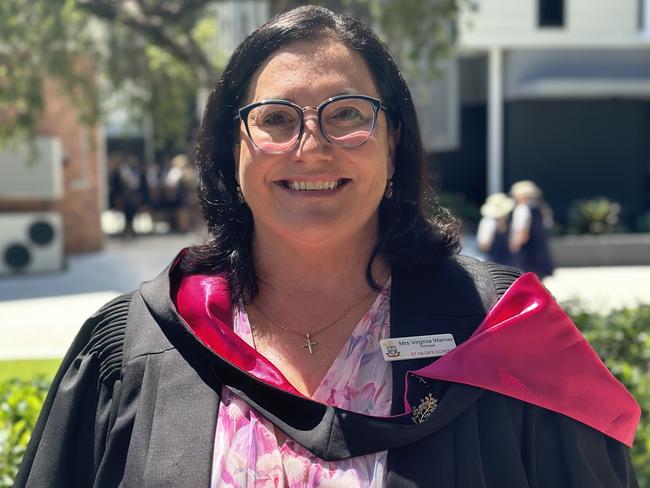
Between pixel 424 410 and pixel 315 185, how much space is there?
55 cm

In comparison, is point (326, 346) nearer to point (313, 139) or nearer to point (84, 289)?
point (313, 139)

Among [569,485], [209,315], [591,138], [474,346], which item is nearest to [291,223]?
[209,315]

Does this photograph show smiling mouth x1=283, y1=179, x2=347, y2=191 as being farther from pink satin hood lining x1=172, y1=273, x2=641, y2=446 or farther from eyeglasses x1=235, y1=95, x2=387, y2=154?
pink satin hood lining x1=172, y1=273, x2=641, y2=446

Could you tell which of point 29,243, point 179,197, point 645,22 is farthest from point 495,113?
point 29,243

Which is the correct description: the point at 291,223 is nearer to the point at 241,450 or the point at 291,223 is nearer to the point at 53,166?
the point at 241,450

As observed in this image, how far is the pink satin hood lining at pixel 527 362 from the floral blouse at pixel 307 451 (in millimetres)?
93

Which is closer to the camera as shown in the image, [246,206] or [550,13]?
[246,206]

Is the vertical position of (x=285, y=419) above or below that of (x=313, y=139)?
below

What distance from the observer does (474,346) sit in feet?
6.47

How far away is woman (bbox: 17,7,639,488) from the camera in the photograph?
6.23 feet

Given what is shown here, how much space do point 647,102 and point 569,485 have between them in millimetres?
20422

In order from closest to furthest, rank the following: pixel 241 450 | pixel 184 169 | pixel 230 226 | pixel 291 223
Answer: pixel 241 450
pixel 291 223
pixel 230 226
pixel 184 169

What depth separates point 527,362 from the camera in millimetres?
1979

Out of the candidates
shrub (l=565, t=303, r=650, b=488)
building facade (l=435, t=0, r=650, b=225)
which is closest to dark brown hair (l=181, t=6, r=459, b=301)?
shrub (l=565, t=303, r=650, b=488)
